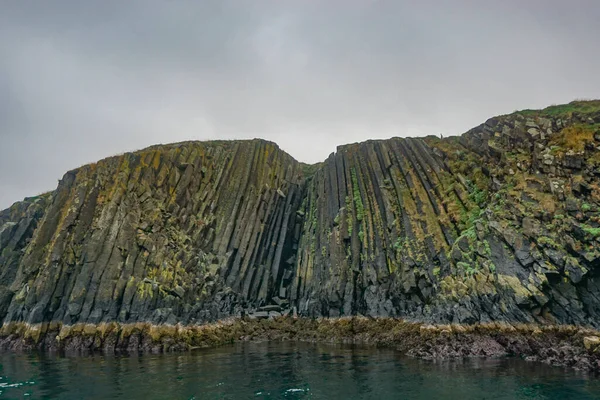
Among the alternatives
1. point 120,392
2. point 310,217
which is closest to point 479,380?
point 120,392

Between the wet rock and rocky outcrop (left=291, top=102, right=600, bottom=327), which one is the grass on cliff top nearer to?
rocky outcrop (left=291, top=102, right=600, bottom=327)

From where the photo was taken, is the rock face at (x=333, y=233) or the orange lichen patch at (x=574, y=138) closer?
the rock face at (x=333, y=233)

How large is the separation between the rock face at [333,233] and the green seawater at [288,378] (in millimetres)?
5968

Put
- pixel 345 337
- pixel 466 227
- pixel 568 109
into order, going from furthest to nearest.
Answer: pixel 345 337
pixel 568 109
pixel 466 227

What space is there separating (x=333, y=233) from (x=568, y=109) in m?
22.9

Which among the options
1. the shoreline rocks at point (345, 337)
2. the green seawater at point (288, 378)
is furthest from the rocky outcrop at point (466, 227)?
the green seawater at point (288, 378)

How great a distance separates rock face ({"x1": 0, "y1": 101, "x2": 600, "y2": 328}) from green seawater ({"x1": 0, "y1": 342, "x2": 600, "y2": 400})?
597 cm

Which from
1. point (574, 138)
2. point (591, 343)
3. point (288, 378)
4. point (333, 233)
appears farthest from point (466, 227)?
point (288, 378)

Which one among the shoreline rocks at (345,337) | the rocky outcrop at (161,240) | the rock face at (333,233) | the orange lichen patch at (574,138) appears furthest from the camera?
the rocky outcrop at (161,240)

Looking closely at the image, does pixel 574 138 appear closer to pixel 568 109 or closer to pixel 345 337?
pixel 568 109

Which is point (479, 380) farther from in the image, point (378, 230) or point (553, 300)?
point (378, 230)

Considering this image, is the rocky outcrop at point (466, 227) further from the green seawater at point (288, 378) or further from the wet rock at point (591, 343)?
the green seawater at point (288, 378)

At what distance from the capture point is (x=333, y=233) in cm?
4069

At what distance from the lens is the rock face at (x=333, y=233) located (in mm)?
23505
